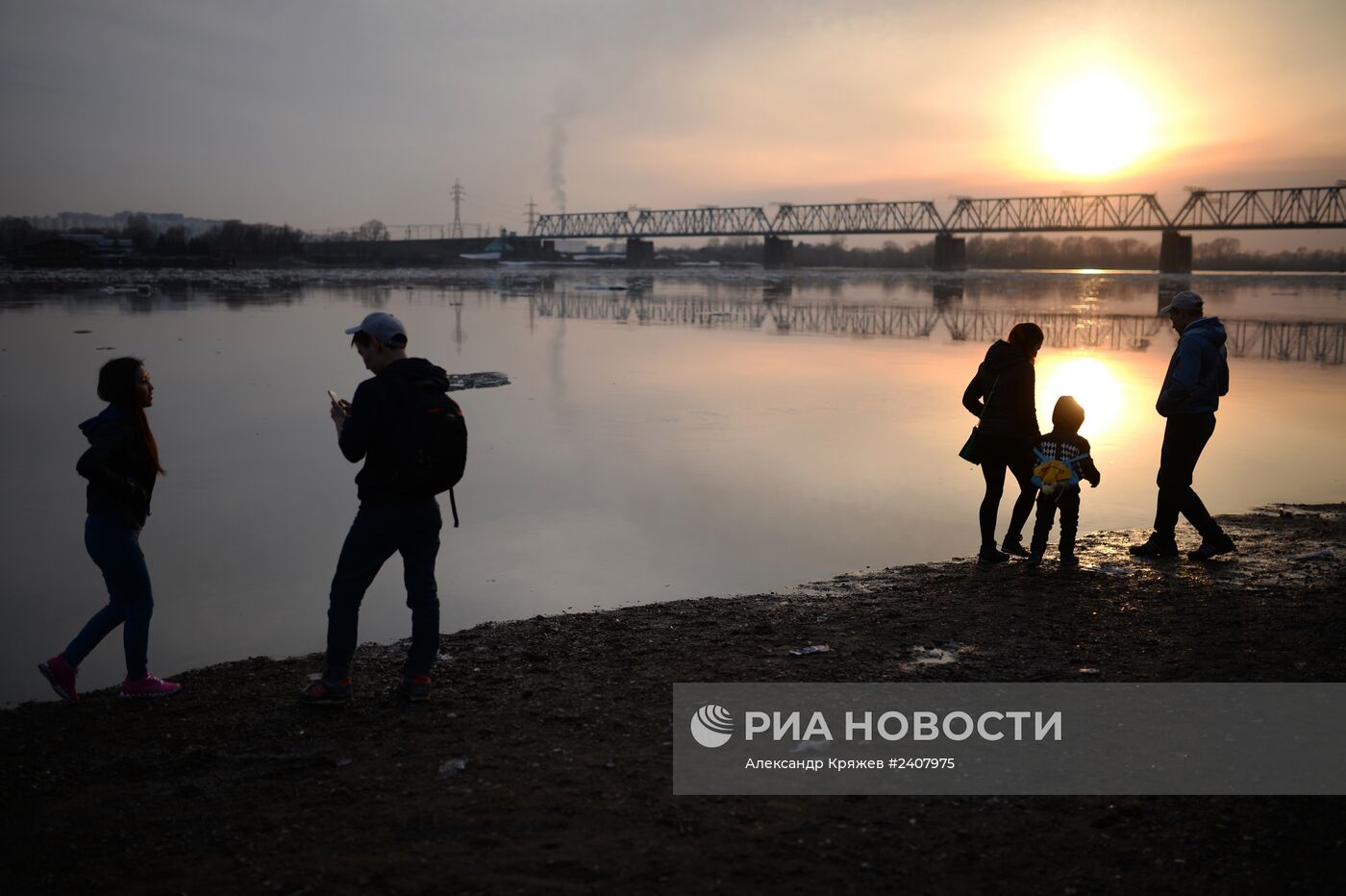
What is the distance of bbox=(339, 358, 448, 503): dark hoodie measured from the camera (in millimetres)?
4535

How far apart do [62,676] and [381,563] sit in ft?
5.51

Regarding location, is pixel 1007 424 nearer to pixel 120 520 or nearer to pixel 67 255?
pixel 120 520

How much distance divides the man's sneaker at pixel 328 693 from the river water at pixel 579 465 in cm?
107

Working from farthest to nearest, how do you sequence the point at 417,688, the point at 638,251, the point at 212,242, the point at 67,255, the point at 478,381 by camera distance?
the point at 638,251 < the point at 212,242 < the point at 67,255 < the point at 478,381 < the point at 417,688

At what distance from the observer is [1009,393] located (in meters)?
7.23

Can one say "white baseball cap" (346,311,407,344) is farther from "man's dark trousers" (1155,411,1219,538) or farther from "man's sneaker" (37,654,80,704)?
"man's dark trousers" (1155,411,1219,538)

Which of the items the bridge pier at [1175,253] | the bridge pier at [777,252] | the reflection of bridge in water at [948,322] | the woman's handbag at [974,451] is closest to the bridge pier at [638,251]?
the bridge pier at [777,252]

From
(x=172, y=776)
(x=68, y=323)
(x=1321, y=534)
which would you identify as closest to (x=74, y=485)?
(x=172, y=776)

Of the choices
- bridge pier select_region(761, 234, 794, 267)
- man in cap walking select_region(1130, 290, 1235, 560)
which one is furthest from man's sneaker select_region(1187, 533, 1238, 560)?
bridge pier select_region(761, 234, 794, 267)

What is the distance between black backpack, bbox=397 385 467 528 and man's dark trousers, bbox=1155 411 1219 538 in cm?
512

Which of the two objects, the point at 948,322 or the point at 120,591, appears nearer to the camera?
the point at 120,591

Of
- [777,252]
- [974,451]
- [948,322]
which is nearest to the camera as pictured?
[974,451]

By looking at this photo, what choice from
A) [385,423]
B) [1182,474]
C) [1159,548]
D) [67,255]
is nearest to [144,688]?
[385,423]

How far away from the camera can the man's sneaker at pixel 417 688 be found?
15.7 ft
